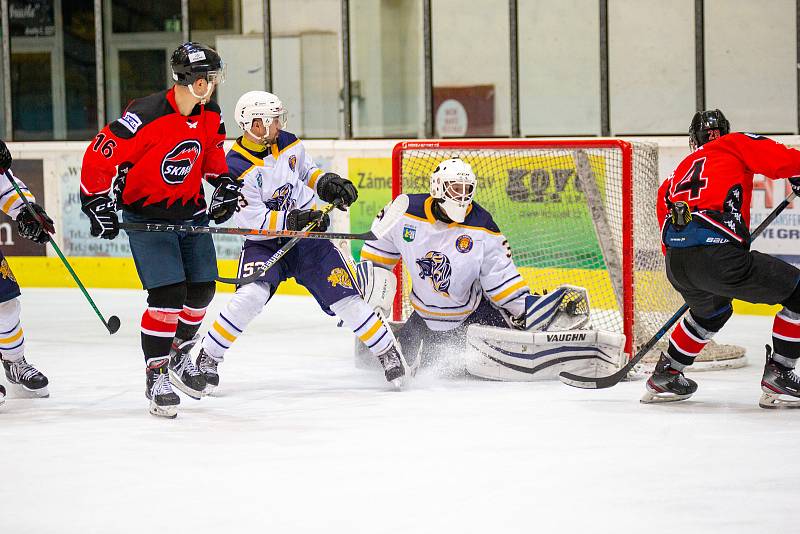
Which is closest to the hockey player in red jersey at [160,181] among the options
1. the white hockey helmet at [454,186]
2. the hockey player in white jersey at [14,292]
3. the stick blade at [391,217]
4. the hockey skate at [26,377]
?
the hockey player in white jersey at [14,292]

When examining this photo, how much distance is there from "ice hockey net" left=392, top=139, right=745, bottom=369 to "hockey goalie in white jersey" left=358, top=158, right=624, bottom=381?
390 millimetres

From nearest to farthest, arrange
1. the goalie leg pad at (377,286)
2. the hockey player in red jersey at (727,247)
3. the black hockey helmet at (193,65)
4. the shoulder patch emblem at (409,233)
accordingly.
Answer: the hockey player in red jersey at (727,247) < the black hockey helmet at (193,65) < the shoulder patch emblem at (409,233) < the goalie leg pad at (377,286)

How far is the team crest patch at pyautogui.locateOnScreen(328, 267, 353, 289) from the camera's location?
14.2ft

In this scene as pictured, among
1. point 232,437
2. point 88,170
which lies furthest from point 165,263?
point 232,437

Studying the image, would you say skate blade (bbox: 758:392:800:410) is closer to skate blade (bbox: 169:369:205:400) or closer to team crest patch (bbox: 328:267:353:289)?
team crest patch (bbox: 328:267:353:289)

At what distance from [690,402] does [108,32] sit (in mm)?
6596

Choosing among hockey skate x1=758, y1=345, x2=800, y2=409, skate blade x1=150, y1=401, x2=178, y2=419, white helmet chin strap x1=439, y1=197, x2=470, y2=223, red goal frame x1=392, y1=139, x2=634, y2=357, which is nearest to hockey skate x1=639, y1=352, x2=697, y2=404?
hockey skate x1=758, y1=345, x2=800, y2=409

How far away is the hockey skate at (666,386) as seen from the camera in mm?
3973

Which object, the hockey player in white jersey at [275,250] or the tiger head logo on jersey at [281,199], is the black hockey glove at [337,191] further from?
the tiger head logo on jersey at [281,199]

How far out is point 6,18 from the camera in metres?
8.87

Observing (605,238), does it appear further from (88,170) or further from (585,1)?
(585,1)

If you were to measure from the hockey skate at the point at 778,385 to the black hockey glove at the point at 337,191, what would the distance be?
1.49m

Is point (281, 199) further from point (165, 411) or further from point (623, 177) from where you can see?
point (623, 177)

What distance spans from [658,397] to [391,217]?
1140 millimetres
